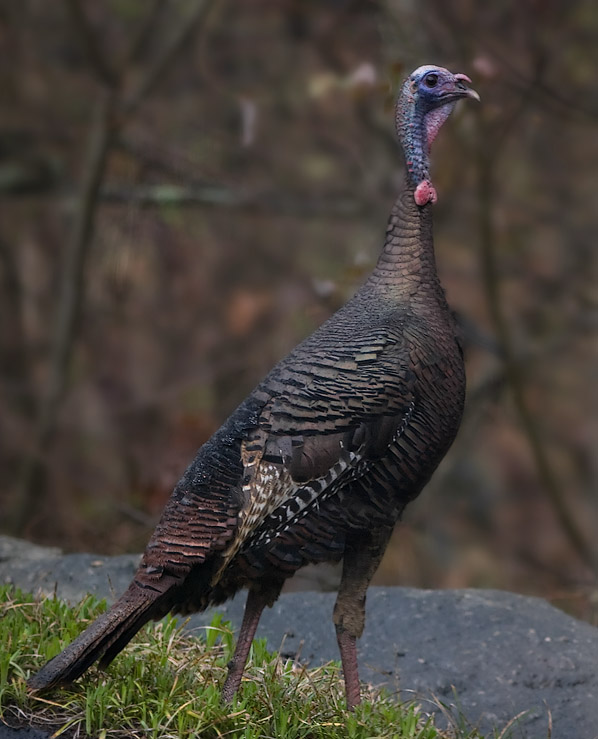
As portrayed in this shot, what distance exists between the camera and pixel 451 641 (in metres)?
5.57

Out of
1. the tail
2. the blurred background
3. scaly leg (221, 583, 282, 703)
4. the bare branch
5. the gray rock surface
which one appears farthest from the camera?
the bare branch

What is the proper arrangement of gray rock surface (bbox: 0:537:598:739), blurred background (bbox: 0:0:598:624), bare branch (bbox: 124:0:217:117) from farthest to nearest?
bare branch (bbox: 124:0:217:117), blurred background (bbox: 0:0:598:624), gray rock surface (bbox: 0:537:598:739)

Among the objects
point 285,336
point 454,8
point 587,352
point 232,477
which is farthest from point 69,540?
point 587,352

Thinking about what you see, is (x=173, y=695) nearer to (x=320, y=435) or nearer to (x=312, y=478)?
(x=312, y=478)

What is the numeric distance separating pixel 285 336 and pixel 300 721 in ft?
18.1

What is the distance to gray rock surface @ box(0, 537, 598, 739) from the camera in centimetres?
505

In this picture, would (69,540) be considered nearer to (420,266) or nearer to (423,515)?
(423,515)

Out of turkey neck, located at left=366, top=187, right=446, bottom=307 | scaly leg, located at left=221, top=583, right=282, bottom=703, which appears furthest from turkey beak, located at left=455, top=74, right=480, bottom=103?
scaly leg, located at left=221, top=583, right=282, bottom=703

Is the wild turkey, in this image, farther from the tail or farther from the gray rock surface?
the gray rock surface

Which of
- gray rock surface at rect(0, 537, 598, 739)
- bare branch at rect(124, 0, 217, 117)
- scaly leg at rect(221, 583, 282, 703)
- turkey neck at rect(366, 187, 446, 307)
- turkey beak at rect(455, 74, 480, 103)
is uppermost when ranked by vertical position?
bare branch at rect(124, 0, 217, 117)

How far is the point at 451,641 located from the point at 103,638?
2067mm

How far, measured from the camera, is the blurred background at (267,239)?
9.38m

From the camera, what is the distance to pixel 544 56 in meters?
8.31

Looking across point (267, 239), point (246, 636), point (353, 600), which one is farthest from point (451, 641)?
point (267, 239)
